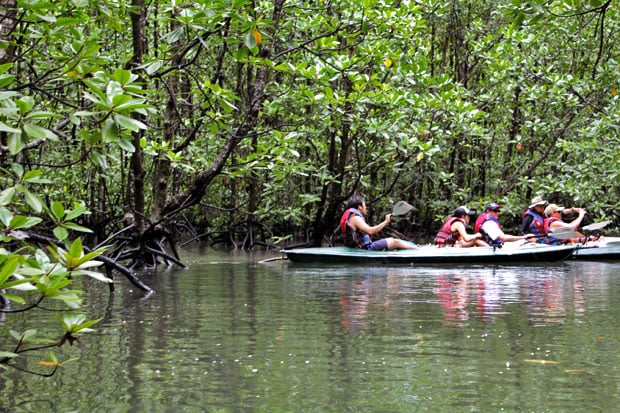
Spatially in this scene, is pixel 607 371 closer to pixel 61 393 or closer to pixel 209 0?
pixel 61 393

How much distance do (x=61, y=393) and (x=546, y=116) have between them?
1639cm

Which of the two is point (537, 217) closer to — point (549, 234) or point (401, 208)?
point (549, 234)

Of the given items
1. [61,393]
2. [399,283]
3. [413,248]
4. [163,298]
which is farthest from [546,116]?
[61,393]

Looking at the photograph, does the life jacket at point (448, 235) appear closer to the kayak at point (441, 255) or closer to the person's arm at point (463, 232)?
the person's arm at point (463, 232)

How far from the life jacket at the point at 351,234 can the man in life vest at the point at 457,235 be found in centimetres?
133

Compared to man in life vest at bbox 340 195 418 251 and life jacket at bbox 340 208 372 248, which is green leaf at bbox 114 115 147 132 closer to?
man in life vest at bbox 340 195 418 251

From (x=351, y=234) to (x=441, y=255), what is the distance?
1794mm

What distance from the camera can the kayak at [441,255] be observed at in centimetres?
1308

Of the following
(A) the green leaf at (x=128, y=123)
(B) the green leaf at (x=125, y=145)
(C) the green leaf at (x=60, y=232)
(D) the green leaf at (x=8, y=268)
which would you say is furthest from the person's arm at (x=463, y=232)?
(D) the green leaf at (x=8, y=268)

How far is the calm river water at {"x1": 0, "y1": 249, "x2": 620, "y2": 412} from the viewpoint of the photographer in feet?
12.8

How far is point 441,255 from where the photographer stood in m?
13.2

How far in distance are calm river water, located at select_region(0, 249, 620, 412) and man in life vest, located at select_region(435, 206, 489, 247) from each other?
16.9 feet

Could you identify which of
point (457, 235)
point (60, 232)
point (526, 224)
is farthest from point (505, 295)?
point (526, 224)

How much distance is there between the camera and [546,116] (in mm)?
18906
